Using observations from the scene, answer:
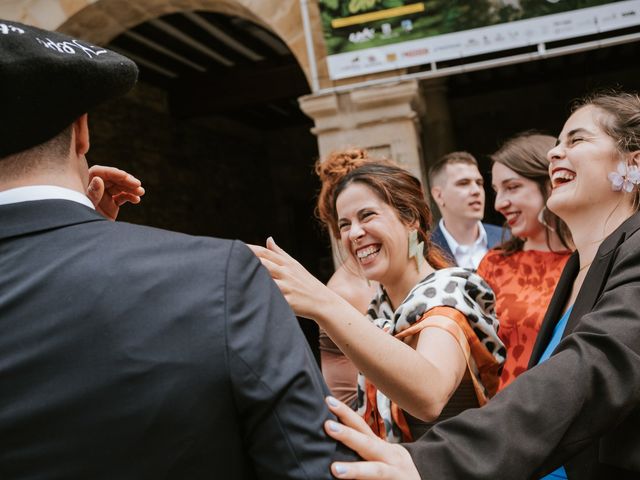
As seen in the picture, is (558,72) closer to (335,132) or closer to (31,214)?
(335,132)

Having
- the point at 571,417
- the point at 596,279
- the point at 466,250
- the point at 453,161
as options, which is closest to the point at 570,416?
the point at 571,417

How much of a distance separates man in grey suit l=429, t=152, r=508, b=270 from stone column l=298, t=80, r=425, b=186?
2.53ft

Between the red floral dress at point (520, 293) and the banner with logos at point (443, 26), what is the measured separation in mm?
2115

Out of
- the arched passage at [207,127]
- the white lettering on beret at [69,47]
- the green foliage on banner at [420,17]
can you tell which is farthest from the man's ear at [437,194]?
the white lettering on beret at [69,47]

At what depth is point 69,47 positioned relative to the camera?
3.14 ft

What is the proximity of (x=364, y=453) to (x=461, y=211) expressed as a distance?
2862mm

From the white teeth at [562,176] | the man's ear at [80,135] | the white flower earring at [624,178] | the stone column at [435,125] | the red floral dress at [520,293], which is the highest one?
the stone column at [435,125]

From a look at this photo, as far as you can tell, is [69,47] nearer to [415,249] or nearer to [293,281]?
[293,281]

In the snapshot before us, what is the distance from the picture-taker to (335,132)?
4777 millimetres

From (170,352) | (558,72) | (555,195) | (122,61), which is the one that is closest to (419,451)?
(170,352)

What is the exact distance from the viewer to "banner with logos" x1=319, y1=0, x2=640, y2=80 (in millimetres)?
4309

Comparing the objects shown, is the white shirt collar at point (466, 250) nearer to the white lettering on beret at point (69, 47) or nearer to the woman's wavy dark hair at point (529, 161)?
the woman's wavy dark hair at point (529, 161)

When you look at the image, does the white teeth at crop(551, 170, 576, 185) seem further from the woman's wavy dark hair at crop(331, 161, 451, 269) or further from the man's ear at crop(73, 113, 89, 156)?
the man's ear at crop(73, 113, 89, 156)

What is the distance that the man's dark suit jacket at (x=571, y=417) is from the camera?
1150mm
